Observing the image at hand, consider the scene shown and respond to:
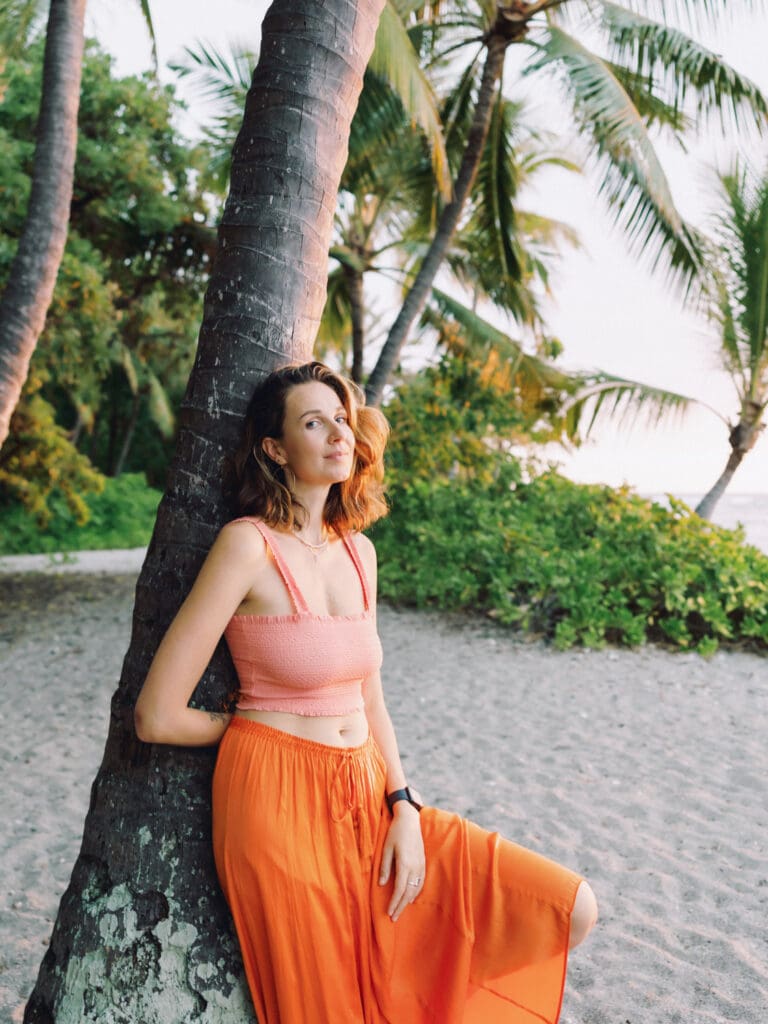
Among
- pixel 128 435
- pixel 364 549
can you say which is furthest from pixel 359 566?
pixel 128 435

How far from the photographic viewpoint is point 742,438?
12555 mm

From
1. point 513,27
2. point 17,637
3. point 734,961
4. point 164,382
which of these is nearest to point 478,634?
point 17,637

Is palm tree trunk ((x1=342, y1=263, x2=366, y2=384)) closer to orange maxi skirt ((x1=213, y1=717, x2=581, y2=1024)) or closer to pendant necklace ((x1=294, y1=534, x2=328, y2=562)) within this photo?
pendant necklace ((x1=294, y1=534, x2=328, y2=562))

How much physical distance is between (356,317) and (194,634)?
10.9m

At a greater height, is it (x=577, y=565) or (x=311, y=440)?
(x=311, y=440)

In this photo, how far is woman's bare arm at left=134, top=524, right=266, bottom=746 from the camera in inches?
75.0

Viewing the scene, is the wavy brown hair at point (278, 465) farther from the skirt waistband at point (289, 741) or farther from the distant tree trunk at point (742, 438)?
the distant tree trunk at point (742, 438)

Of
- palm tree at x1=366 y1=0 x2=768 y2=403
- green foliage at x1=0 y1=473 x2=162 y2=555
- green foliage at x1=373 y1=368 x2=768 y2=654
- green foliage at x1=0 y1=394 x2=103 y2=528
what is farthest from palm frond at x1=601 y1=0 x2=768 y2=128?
green foliage at x1=0 y1=473 x2=162 y2=555

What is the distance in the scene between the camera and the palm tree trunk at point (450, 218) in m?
9.72

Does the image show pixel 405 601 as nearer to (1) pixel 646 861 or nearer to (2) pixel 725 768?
(2) pixel 725 768

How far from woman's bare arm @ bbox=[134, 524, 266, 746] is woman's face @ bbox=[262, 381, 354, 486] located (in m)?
0.24

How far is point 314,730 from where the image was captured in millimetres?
2029

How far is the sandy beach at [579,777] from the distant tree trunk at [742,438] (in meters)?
4.91

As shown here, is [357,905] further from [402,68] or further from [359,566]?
[402,68]
